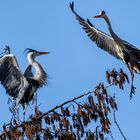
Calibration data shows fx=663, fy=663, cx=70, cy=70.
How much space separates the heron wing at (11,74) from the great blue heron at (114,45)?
2241mm

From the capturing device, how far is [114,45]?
1355 centimetres

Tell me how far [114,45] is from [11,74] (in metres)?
2.98

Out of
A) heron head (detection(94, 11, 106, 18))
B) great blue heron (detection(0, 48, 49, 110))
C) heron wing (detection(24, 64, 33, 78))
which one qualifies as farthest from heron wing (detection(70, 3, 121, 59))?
great blue heron (detection(0, 48, 49, 110))

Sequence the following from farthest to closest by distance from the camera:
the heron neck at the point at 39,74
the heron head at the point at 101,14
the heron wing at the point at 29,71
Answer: the heron head at the point at 101,14
the heron wing at the point at 29,71
the heron neck at the point at 39,74

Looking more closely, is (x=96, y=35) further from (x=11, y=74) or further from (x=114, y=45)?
(x=11, y=74)

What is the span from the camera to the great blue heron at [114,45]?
1285 centimetres

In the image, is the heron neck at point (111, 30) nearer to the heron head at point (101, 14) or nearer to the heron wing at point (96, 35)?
the heron head at point (101, 14)

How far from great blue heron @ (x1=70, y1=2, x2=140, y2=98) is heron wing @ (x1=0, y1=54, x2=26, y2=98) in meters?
2.24

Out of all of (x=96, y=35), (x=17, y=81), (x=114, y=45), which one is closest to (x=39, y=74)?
(x=17, y=81)

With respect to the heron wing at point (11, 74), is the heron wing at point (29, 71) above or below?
above

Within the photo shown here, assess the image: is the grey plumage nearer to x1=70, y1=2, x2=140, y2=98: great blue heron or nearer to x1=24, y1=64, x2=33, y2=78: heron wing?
x1=24, y1=64, x2=33, y2=78: heron wing

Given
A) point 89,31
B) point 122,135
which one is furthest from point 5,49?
point 122,135

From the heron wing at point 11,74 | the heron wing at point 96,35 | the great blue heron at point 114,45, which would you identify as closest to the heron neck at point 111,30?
the great blue heron at point 114,45

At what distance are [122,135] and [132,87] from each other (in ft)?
16.0
